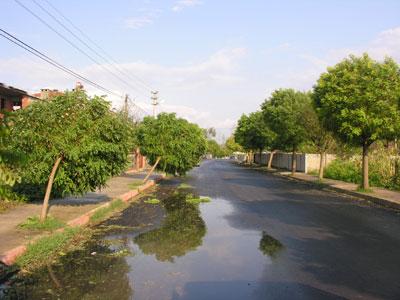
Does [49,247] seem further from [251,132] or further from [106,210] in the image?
[251,132]

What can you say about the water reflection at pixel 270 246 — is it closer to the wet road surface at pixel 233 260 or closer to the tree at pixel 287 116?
the wet road surface at pixel 233 260

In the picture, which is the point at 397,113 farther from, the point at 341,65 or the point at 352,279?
the point at 352,279

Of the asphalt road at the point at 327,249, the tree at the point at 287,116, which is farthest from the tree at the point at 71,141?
the tree at the point at 287,116

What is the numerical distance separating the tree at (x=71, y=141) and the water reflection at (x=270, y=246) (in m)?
4.71

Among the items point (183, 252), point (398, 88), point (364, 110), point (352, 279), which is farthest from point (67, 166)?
point (398, 88)

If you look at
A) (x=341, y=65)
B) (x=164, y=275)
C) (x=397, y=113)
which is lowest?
(x=164, y=275)

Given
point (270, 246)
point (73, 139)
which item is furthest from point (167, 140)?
point (270, 246)

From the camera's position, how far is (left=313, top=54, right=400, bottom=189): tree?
2186 cm

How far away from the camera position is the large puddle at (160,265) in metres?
6.65

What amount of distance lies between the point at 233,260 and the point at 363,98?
15.8 metres

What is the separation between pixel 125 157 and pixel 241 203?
21.7 ft

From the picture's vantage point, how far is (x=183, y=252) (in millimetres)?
9406

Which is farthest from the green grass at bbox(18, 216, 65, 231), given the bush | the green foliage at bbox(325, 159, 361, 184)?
the green foliage at bbox(325, 159, 361, 184)

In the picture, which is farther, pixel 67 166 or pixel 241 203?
pixel 241 203
